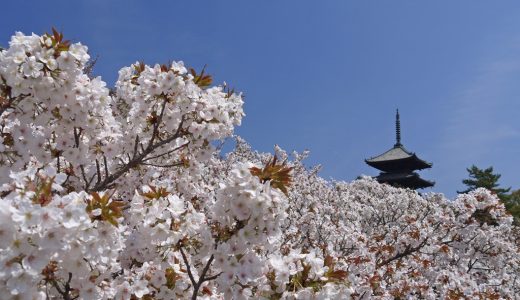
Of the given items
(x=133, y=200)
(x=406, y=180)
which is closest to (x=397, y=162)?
(x=406, y=180)

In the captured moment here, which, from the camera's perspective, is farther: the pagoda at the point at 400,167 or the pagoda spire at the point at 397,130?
the pagoda spire at the point at 397,130

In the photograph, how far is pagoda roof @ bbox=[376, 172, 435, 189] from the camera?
51594 millimetres

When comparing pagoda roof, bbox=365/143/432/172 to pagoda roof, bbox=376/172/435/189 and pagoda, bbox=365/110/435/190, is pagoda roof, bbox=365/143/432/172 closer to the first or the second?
pagoda, bbox=365/110/435/190

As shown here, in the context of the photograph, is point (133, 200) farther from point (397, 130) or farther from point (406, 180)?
point (397, 130)

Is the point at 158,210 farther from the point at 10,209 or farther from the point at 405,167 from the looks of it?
the point at 405,167

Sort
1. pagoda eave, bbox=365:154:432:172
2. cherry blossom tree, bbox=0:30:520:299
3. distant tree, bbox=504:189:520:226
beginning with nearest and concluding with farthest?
cherry blossom tree, bbox=0:30:520:299 → distant tree, bbox=504:189:520:226 → pagoda eave, bbox=365:154:432:172

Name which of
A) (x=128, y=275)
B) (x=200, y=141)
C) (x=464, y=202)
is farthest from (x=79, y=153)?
(x=464, y=202)

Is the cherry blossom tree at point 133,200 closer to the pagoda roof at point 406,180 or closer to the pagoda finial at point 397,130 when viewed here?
the pagoda roof at point 406,180

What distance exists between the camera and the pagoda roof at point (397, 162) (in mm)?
51625

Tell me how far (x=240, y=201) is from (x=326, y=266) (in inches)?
39.3

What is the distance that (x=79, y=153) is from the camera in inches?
253

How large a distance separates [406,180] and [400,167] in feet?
7.36

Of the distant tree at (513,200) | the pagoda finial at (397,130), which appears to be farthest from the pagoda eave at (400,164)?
the distant tree at (513,200)

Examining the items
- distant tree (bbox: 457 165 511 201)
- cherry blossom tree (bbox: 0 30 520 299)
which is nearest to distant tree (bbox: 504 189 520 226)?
distant tree (bbox: 457 165 511 201)
